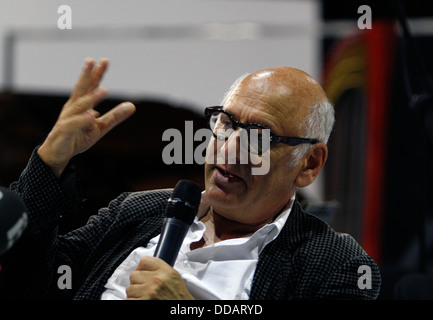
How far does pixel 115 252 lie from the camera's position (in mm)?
1188

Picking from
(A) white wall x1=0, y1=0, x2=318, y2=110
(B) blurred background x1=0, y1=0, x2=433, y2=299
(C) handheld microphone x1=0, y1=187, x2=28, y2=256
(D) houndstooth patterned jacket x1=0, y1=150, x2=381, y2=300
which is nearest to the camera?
(C) handheld microphone x1=0, y1=187, x2=28, y2=256

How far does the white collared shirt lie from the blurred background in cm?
64

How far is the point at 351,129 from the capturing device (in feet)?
6.47

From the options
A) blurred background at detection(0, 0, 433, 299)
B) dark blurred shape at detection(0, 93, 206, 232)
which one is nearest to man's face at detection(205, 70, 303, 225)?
blurred background at detection(0, 0, 433, 299)

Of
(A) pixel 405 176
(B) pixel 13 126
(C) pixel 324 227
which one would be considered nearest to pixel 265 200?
(C) pixel 324 227

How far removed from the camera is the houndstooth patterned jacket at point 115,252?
3.46 ft

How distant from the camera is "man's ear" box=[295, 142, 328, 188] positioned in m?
1.13

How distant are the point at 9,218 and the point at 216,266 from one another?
0.45m

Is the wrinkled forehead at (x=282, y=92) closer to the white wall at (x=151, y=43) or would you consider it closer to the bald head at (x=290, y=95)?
the bald head at (x=290, y=95)

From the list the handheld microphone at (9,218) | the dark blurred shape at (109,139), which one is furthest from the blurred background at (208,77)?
the handheld microphone at (9,218)

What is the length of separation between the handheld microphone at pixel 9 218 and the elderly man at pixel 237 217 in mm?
236

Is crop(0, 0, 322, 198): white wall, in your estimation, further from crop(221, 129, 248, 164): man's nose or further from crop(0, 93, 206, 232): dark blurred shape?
crop(221, 129, 248, 164): man's nose

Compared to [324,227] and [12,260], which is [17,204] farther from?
[324,227]

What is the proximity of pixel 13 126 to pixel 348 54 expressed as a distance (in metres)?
1.45
